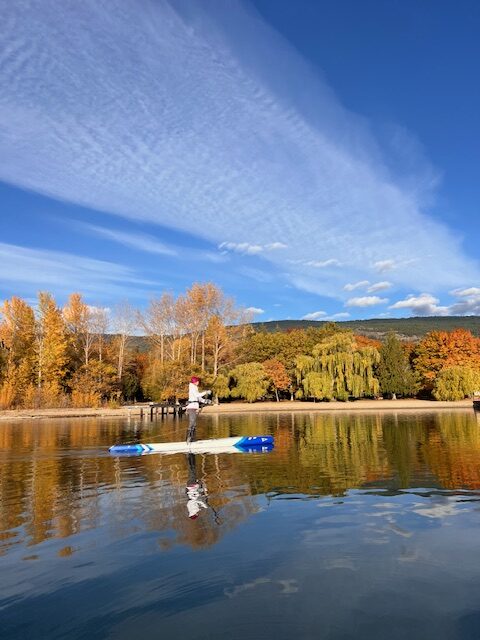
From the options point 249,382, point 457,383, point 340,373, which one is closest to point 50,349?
point 249,382

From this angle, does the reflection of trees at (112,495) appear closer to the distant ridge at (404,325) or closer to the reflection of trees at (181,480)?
the reflection of trees at (181,480)

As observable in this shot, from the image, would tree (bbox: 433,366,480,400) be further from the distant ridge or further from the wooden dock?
the distant ridge

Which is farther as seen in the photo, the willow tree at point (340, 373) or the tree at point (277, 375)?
the tree at point (277, 375)

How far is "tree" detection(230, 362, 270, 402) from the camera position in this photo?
193ft

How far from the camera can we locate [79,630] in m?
5.06

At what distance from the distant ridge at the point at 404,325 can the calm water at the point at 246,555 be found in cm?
13429

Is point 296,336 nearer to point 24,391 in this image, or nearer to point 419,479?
point 24,391

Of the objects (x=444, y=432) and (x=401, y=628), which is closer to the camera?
(x=401, y=628)

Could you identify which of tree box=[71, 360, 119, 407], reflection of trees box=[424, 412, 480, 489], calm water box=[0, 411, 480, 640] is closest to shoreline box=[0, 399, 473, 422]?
tree box=[71, 360, 119, 407]

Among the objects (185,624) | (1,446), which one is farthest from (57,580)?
(1,446)

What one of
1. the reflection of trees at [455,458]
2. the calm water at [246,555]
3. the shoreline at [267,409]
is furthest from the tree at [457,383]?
the calm water at [246,555]

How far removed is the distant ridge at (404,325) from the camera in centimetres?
15525

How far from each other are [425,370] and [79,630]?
65.1 m

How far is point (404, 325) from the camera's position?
173625 millimetres
